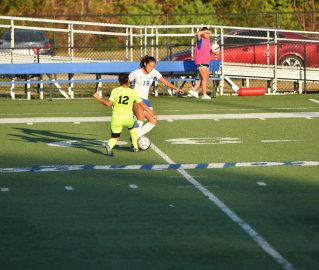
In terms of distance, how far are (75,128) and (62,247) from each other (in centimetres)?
1153

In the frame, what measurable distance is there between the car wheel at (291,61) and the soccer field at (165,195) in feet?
30.1

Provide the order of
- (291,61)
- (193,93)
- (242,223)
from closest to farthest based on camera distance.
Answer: (242,223) → (193,93) → (291,61)

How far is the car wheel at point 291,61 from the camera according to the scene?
33.1m

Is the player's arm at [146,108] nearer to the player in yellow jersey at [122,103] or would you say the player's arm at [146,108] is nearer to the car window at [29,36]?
the player in yellow jersey at [122,103]

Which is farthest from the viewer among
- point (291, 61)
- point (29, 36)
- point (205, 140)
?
point (29, 36)

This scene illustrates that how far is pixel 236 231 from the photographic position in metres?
11.4

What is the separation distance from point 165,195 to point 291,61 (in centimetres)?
1997

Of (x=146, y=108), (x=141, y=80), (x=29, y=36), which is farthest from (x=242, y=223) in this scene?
(x=29, y=36)

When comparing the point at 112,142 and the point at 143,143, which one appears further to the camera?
the point at 143,143

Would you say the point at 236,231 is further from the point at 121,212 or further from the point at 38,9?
the point at 38,9

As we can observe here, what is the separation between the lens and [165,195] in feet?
45.2

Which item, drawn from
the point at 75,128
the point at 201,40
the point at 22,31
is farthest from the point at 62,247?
the point at 22,31

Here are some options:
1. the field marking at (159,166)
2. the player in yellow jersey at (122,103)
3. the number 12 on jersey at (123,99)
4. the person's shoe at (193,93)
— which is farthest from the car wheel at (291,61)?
the field marking at (159,166)

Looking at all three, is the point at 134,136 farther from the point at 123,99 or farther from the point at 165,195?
the point at 165,195
